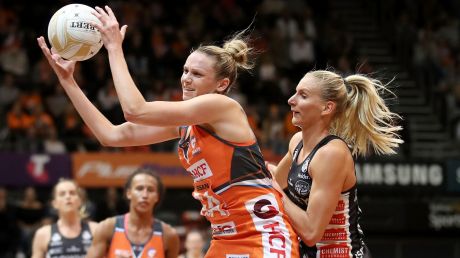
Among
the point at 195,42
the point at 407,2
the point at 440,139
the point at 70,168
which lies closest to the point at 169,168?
the point at 70,168

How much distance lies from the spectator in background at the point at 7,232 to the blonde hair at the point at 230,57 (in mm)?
7231

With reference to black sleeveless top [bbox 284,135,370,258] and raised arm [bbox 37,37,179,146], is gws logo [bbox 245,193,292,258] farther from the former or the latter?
raised arm [bbox 37,37,179,146]

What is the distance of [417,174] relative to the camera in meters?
13.4

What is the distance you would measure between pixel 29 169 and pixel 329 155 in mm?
8440

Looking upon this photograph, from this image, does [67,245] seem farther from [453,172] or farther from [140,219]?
[453,172]

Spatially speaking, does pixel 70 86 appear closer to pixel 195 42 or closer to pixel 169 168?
pixel 169 168

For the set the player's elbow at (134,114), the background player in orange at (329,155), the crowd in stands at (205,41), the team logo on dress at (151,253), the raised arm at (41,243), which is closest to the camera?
the player's elbow at (134,114)

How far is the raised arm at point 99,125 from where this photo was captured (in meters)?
4.56

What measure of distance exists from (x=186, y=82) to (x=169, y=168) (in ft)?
27.5

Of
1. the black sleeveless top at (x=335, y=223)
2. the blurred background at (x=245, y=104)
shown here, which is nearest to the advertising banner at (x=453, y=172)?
the blurred background at (x=245, y=104)

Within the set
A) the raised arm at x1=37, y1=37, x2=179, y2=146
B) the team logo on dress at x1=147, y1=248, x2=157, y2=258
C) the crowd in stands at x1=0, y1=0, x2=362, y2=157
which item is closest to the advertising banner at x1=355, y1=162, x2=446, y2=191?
the crowd in stands at x1=0, y1=0, x2=362, y2=157

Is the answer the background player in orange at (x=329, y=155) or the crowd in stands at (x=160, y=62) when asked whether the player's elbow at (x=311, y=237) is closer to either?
the background player in orange at (x=329, y=155)

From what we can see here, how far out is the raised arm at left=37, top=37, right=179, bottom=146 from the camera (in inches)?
179

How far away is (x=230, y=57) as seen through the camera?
4477 mm
